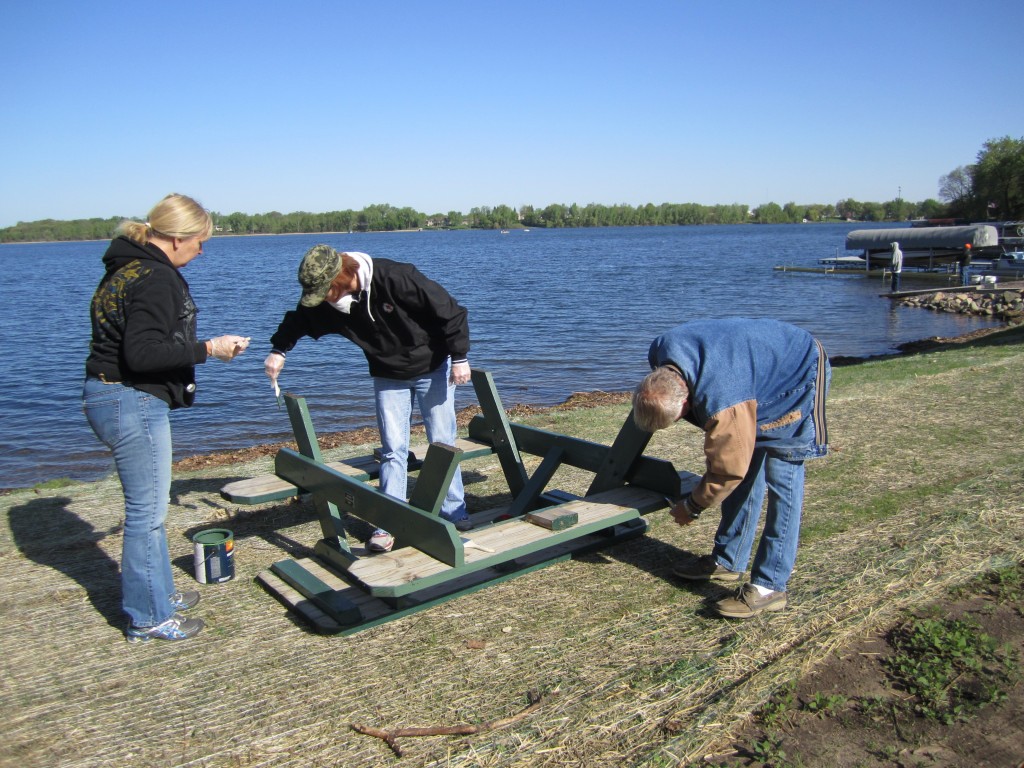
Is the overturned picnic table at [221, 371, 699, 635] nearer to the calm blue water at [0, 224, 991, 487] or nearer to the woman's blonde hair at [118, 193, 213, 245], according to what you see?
the woman's blonde hair at [118, 193, 213, 245]

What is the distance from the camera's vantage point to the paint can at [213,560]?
482 cm

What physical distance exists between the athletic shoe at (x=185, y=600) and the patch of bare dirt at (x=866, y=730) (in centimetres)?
290

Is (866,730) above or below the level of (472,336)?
above

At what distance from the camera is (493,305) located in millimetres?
34125

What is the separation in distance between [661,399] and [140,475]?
2.49 meters

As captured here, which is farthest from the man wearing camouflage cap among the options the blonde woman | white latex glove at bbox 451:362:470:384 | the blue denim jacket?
the blue denim jacket

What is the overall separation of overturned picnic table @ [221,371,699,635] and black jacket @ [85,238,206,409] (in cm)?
120

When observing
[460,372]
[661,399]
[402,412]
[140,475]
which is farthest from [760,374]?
[140,475]

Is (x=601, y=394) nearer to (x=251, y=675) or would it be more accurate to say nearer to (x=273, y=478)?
(x=273, y=478)

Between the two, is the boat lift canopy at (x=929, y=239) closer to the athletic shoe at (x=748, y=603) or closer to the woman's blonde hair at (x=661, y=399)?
the athletic shoe at (x=748, y=603)

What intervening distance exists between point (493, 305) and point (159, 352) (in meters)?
30.6

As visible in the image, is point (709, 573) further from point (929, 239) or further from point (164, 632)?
point (929, 239)

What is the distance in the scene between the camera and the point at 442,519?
3986 millimetres

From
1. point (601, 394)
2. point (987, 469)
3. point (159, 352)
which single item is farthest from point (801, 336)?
point (601, 394)
